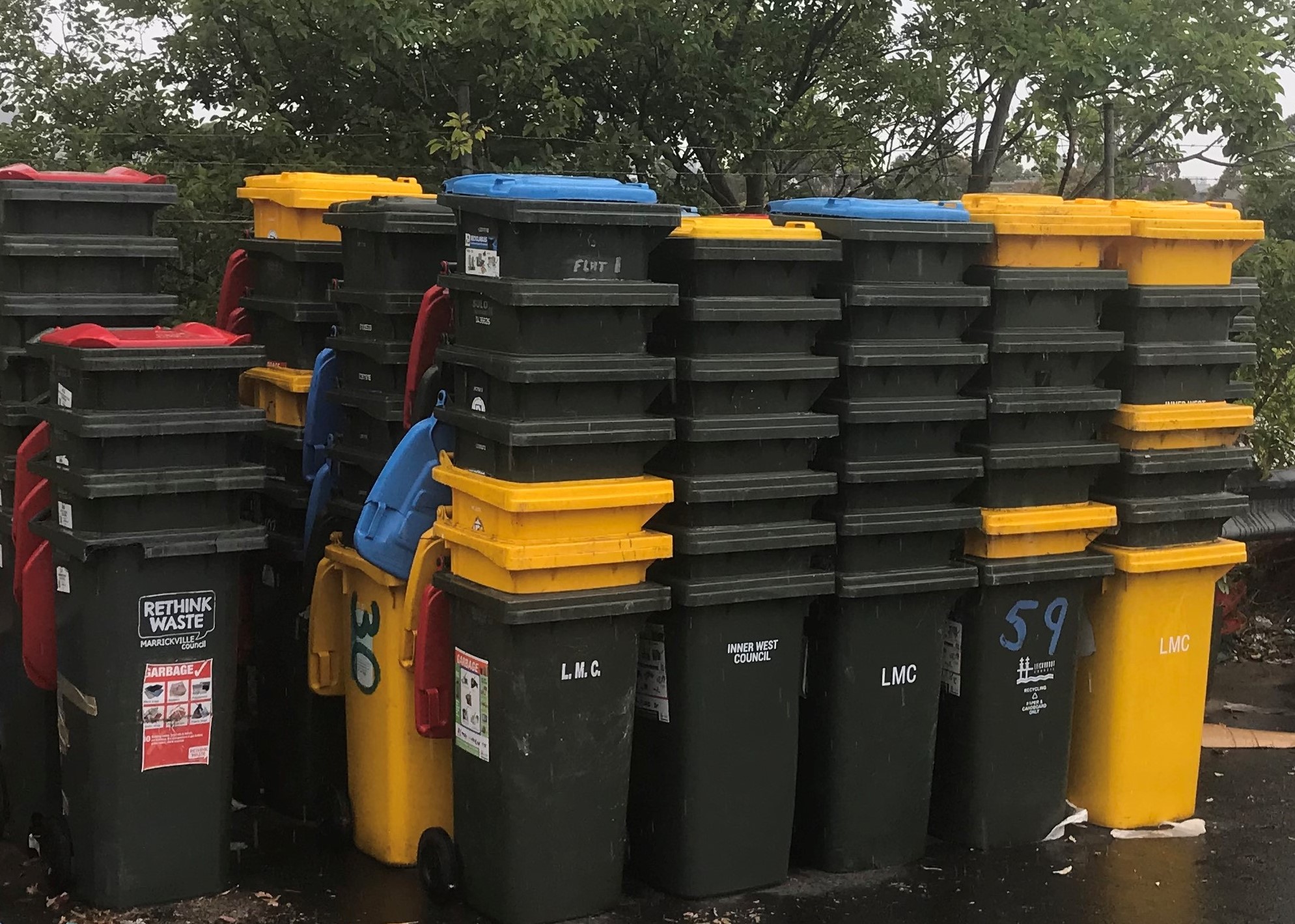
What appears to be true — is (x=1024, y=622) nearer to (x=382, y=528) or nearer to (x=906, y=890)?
(x=906, y=890)

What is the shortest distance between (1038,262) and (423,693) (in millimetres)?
2509

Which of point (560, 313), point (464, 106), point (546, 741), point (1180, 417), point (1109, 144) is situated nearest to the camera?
point (560, 313)

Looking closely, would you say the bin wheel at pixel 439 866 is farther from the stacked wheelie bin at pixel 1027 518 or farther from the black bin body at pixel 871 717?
the stacked wheelie bin at pixel 1027 518

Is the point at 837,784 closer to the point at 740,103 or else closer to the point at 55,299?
the point at 55,299

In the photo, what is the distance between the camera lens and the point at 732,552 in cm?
484

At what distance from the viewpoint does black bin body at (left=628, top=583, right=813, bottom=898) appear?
4.89 meters

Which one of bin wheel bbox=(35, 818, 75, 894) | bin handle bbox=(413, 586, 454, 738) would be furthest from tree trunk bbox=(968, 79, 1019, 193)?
bin wheel bbox=(35, 818, 75, 894)

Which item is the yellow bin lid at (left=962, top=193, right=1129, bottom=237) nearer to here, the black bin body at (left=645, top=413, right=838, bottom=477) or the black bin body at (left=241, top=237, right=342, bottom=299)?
the black bin body at (left=645, top=413, right=838, bottom=477)

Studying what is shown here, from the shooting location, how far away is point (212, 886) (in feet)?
16.2

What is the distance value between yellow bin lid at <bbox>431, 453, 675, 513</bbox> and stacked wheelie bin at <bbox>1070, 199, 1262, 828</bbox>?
6.11 feet

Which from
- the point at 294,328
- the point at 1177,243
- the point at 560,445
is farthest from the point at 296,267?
the point at 1177,243

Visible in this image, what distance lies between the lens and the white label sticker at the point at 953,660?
17.9 ft

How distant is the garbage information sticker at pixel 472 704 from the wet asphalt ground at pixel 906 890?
1.78 ft

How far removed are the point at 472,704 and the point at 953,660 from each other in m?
1.73
